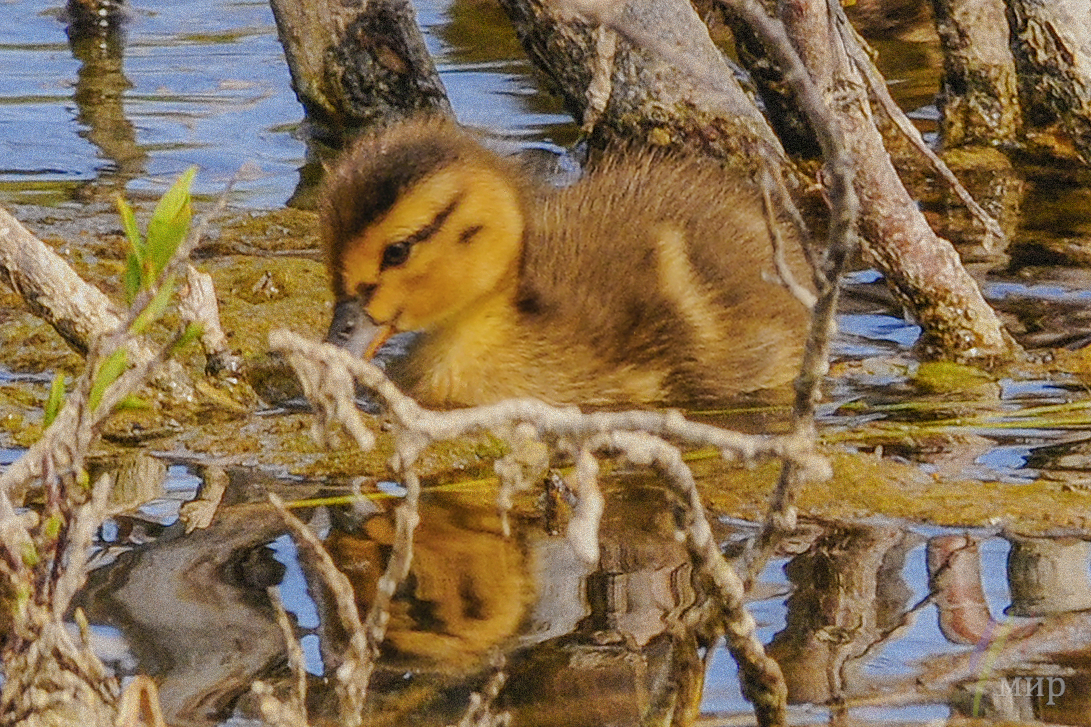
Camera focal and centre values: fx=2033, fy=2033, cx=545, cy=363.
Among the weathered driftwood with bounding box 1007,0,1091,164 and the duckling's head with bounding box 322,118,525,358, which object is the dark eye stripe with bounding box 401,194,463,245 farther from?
the weathered driftwood with bounding box 1007,0,1091,164

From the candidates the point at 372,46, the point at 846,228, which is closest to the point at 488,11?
the point at 372,46

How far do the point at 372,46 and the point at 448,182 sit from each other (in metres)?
2.13

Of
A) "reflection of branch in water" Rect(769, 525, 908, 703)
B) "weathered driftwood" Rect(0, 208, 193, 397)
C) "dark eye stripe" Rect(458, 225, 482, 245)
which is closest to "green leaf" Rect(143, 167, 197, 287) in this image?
"reflection of branch in water" Rect(769, 525, 908, 703)

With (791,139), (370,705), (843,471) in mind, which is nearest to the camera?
(370,705)

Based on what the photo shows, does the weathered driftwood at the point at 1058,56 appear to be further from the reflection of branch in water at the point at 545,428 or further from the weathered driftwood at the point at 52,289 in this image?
the reflection of branch in water at the point at 545,428

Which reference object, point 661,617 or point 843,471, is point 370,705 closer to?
point 661,617

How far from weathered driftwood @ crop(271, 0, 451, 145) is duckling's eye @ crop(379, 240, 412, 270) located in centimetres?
194

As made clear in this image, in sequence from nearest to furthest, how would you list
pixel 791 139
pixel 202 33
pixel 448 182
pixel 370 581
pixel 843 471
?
pixel 370 581 → pixel 843 471 → pixel 448 182 → pixel 791 139 → pixel 202 33

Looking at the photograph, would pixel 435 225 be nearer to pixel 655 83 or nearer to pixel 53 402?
pixel 655 83

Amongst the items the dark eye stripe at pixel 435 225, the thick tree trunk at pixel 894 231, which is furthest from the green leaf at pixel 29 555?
the thick tree trunk at pixel 894 231

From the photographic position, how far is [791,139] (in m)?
5.75

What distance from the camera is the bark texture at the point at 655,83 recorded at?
5172 millimetres

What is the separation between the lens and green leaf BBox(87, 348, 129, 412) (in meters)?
2.58

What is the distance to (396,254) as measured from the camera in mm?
4004
